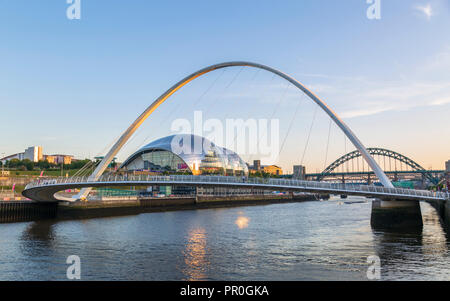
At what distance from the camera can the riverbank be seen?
47.1m

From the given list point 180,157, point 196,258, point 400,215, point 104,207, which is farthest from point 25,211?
point 180,157

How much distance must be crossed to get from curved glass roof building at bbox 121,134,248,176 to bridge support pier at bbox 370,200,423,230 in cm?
6375

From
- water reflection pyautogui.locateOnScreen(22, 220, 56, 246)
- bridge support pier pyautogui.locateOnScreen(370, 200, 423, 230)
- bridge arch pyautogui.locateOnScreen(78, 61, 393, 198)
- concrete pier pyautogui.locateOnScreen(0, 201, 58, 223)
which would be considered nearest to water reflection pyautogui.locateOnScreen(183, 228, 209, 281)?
water reflection pyautogui.locateOnScreen(22, 220, 56, 246)

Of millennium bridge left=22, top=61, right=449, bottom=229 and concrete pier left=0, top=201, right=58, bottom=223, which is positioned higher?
millennium bridge left=22, top=61, right=449, bottom=229

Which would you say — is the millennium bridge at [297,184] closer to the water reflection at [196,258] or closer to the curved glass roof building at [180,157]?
the water reflection at [196,258]

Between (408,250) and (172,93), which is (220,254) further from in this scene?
(172,93)

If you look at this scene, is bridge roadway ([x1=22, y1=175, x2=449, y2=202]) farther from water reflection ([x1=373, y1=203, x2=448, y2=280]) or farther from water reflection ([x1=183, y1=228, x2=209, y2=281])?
water reflection ([x1=183, y1=228, x2=209, y2=281])

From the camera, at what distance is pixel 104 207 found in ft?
195

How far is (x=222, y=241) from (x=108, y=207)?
3380 cm

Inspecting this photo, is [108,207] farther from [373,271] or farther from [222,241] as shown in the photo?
[373,271]

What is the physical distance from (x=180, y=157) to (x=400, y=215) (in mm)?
72786

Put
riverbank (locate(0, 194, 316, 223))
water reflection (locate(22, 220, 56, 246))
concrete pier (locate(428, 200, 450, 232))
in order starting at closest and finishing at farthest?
water reflection (locate(22, 220, 56, 246)) < concrete pier (locate(428, 200, 450, 232)) < riverbank (locate(0, 194, 316, 223))

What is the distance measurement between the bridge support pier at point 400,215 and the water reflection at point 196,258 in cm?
1933
